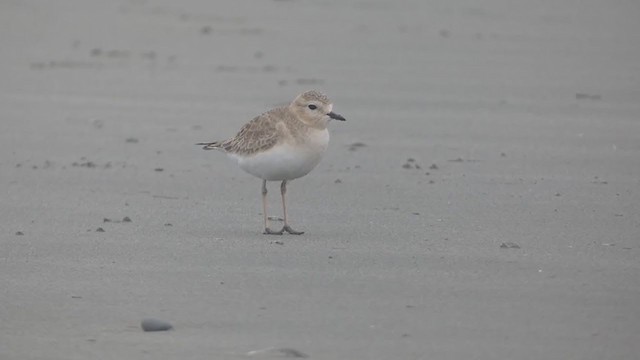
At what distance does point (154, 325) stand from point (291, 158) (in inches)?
84.5

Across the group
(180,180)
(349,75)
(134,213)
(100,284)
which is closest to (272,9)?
(349,75)

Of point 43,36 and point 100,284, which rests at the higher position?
point 43,36

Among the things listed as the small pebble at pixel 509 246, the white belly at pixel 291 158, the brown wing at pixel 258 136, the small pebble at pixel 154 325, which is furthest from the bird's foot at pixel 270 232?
the small pebble at pixel 154 325

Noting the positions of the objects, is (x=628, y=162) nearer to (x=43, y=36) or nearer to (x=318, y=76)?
(x=318, y=76)

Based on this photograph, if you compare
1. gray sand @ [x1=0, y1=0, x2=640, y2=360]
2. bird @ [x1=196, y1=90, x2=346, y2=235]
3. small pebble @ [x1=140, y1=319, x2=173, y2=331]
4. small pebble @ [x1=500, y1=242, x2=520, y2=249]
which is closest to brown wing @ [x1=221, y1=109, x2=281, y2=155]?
bird @ [x1=196, y1=90, x2=346, y2=235]

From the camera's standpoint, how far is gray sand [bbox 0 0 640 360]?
5.51 metres

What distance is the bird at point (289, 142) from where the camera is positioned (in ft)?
24.4

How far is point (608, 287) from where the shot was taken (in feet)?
19.9

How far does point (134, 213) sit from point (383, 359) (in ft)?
10.4

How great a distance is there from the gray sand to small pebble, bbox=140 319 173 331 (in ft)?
0.17

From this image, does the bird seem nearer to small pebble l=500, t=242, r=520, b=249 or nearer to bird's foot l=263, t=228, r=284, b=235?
bird's foot l=263, t=228, r=284, b=235

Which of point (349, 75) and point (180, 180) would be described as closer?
point (180, 180)

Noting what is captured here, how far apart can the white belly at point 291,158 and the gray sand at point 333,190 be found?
0.35m

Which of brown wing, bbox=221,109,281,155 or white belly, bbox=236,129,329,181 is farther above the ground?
brown wing, bbox=221,109,281,155
